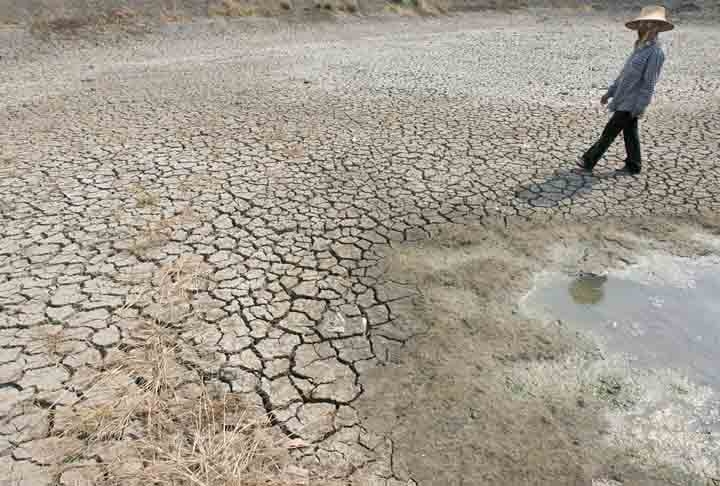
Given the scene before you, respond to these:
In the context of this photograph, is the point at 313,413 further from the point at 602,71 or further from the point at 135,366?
the point at 602,71

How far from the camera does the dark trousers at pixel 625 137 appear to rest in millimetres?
4883

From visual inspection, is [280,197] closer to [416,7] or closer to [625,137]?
[625,137]

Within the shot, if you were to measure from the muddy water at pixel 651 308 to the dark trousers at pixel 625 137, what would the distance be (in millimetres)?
1493

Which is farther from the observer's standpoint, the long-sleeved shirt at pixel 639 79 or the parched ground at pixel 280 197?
the long-sleeved shirt at pixel 639 79

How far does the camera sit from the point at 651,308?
3375 millimetres

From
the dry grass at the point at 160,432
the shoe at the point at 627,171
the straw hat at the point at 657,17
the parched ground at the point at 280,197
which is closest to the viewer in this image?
the dry grass at the point at 160,432

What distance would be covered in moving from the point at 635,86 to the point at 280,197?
3340 millimetres

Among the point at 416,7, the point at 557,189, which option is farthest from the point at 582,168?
the point at 416,7

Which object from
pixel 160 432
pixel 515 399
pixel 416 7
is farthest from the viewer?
pixel 416 7

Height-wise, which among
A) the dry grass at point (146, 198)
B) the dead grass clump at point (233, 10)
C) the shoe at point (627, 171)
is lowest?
the shoe at point (627, 171)

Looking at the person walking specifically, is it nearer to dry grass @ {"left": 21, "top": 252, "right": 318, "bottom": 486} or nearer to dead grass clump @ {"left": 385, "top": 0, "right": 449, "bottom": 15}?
dry grass @ {"left": 21, "top": 252, "right": 318, "bottom": 486}

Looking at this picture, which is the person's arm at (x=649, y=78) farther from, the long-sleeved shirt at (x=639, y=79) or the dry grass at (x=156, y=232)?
the dry grass at (x=156, y=232)

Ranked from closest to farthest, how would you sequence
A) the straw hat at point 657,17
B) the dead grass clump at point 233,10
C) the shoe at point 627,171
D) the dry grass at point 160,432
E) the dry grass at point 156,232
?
the dry grass at point 160,432 < the dry grass at point 156,232 < the straw hat at point 657,17 < the shoe at point 627,171 < the dead grass clump at point 233,10

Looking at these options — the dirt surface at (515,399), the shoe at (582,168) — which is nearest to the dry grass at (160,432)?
the dirt surface at (515,399)
